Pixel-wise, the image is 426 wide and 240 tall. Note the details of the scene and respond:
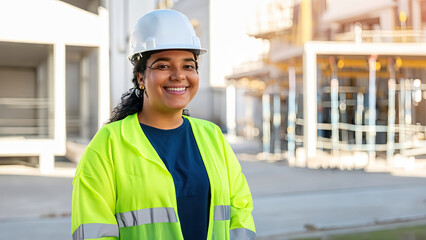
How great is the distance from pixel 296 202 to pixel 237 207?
6.44 metres

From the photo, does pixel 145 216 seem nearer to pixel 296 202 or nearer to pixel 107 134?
pixel 107 134

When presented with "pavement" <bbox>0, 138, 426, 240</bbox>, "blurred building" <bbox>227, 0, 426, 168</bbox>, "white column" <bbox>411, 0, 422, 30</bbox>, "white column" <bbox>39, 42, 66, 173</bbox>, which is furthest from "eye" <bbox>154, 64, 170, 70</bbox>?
"white column" <bbox>411, 0, 422, 30</bbox>

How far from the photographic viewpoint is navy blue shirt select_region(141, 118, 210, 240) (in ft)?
6.77

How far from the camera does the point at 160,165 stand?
1.98 meters

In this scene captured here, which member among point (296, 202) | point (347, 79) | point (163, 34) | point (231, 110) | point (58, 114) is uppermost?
point (347, 79)

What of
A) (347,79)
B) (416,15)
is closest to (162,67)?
(416,15)

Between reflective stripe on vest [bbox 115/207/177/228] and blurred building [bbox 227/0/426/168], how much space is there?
1231 cm

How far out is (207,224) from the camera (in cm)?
214

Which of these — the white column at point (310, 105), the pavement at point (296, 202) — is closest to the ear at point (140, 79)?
the pavement at point (296, 202)

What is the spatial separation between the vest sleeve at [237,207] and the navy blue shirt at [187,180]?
177 millimetres

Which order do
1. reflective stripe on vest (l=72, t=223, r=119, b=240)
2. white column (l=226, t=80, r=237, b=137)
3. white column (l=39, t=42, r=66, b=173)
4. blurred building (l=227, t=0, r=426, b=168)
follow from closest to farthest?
reflective stripe on vest (l=72, t=223, r=119, b=240), white column (l=39, t=42, r=66, b=173), blurred building (l=227, t=0, r=426, b=168), white column (l=226, t=80, r=237, b=137)

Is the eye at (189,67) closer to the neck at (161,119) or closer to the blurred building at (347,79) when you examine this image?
the neck at (161,119)

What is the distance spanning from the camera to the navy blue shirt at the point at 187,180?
206cm

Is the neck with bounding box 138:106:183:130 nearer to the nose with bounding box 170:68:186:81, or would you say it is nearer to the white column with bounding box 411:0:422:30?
the nose with bounding box 170:68:186:81
